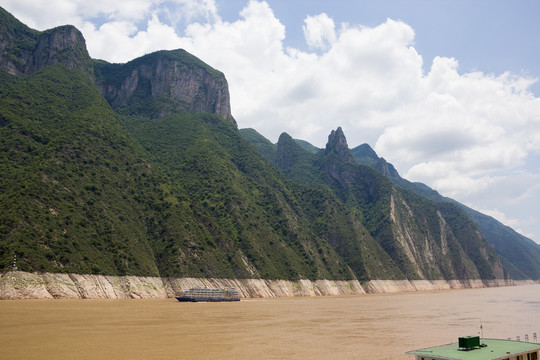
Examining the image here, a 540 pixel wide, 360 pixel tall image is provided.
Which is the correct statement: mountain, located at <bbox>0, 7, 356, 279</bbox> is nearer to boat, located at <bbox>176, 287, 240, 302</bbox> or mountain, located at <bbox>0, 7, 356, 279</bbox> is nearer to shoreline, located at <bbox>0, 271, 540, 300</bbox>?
shoreline, located at <bbox>0, 271, 540, 300</bbox>

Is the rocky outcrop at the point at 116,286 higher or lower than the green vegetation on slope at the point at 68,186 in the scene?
lower

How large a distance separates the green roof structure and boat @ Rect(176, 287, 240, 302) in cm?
8756

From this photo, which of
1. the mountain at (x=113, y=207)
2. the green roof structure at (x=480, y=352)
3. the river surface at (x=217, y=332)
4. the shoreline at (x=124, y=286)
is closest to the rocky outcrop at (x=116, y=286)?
the shoreline at (x=124, y=286)

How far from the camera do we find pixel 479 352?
2800 centimetres

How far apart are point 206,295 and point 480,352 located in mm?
93946

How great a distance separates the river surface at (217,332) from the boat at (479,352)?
13586 mm

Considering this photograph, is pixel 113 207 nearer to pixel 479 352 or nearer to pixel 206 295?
pixel 206 295

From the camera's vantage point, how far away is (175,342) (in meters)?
48.3

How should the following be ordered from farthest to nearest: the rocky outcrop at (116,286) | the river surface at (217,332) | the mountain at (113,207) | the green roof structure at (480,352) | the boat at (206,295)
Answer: the boat at (206,295) → the mountain at (113,207) → the rocky outcrop at (116,286) → the river surface at (217,332) → the green roof structure at (480,352)

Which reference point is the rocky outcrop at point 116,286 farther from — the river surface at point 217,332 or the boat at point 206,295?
the boat at point 206,295

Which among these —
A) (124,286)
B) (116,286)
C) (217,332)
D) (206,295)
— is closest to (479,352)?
(217,332)

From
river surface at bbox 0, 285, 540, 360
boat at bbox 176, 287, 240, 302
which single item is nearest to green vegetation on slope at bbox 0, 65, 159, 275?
boat at bbox 176, 287, 240, 302

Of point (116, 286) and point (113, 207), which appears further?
point (113, 207)

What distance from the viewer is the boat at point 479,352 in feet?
88.2
